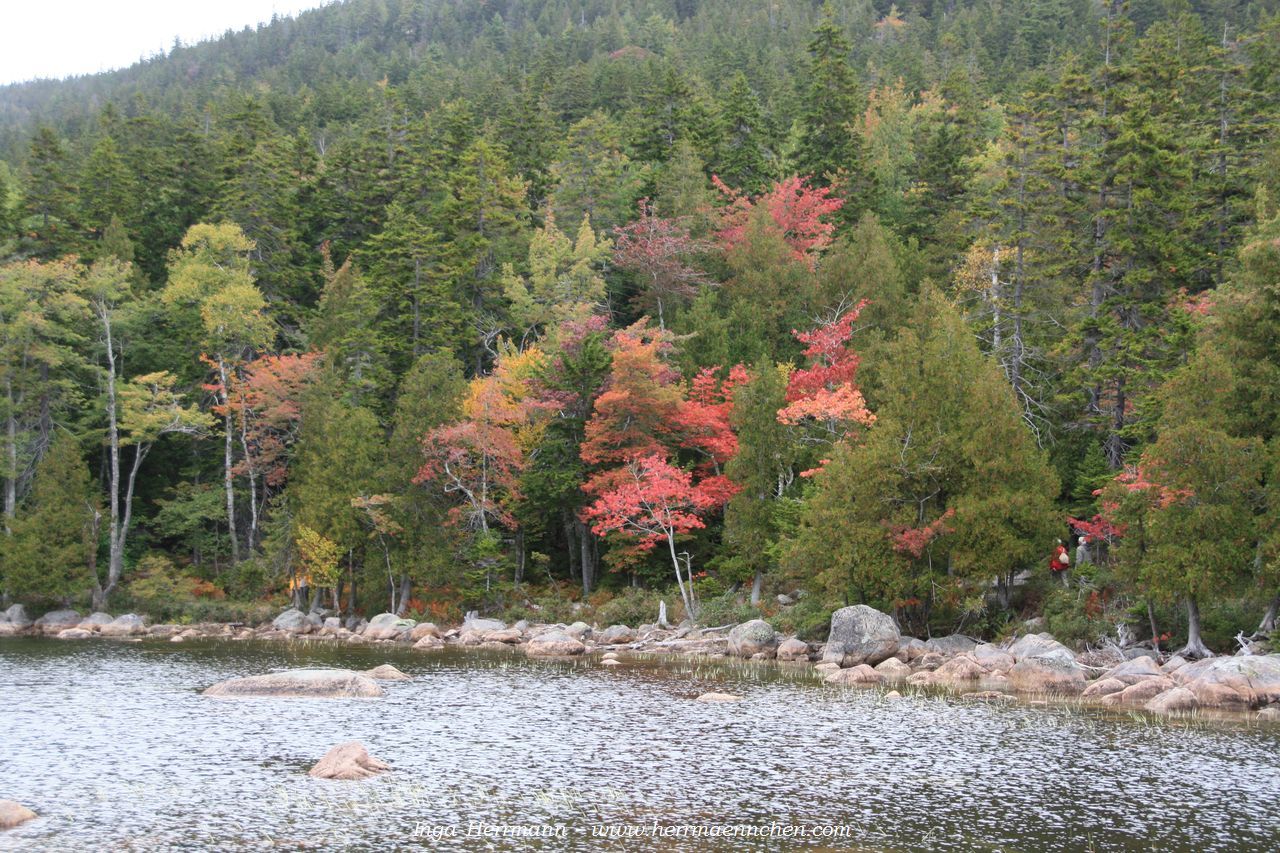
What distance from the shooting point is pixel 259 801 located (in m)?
17.5

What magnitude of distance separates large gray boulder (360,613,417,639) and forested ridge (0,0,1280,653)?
1844mm

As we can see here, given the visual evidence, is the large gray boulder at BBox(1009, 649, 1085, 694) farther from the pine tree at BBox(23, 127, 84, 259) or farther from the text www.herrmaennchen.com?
the pine tree at BBox(23, 127, 84, 259)

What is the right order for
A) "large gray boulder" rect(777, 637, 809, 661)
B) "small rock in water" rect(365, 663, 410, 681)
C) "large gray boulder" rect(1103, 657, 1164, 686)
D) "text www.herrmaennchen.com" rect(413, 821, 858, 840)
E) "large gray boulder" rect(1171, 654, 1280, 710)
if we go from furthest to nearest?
"large gray boulder" rect(777, 637, 809, 661) → "small rock in water" rect(365, 663, 410, 681) → "large gray boulder" rect(1103, 657, 1164, 686) → "large gray boulder" rect(1171, 654, 1280, 710) → "text www.herrmaennchen.com" rect(413, 821, 858, 840)

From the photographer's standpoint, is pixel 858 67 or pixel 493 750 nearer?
pixel 493 750

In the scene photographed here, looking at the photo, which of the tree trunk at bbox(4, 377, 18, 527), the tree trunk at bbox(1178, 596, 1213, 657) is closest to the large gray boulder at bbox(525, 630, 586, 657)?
the tree trunk at bbox(1178, 596, 1213, 657)

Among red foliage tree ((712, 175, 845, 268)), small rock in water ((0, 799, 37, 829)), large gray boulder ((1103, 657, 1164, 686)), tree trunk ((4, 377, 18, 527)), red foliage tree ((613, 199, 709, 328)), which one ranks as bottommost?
large gray boulder ((1103, 657, 1164, 686))

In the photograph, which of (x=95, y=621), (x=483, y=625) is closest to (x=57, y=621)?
(x=95, y=621)

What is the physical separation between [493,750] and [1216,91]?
164 feet

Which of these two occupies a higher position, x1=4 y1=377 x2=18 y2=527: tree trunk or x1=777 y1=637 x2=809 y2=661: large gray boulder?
x1=4 y1=377 x2=18 y2=527: tree trunk

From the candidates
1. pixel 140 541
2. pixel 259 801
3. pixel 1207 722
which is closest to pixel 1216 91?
pixel 1207 722

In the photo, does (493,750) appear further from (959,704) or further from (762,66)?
(762,66)

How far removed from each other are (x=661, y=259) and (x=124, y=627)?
3183cm

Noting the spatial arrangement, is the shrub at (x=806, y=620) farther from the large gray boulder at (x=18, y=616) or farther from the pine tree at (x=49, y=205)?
the pine tree at (x=49, y=205)

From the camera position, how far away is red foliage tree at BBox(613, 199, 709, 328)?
55.1m
